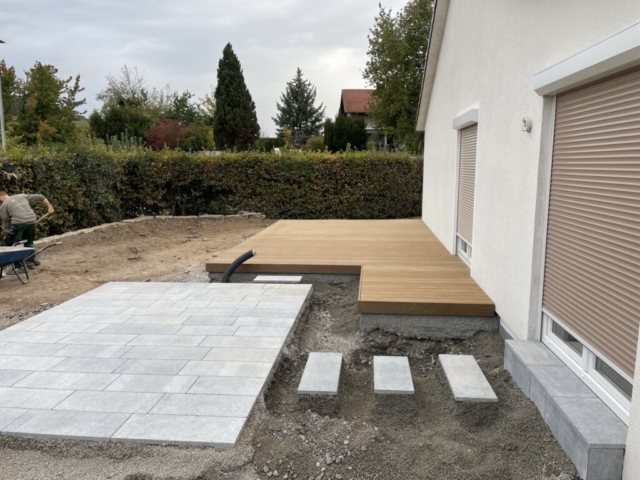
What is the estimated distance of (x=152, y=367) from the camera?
3660 millimetres

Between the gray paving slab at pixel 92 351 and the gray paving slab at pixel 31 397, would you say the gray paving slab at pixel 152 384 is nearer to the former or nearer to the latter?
the gray paving slab at pixel 31 397

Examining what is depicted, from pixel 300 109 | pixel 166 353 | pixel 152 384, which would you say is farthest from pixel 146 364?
pixel 300 109

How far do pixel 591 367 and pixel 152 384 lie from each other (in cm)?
302

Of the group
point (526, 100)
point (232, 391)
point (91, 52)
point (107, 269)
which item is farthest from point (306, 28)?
point (232, 391)

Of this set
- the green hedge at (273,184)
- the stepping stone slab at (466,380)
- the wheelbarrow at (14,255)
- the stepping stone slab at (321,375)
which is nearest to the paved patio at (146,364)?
the stepping stone slab at (321,375)

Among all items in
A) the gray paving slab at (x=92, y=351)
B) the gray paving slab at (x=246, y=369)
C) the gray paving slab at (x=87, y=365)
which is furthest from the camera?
the gray paving slab at (x=92, y=351)

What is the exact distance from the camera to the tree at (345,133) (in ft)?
Result: 86.3

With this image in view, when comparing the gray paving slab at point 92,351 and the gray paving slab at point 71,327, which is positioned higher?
the gray paving slab at point 92,351

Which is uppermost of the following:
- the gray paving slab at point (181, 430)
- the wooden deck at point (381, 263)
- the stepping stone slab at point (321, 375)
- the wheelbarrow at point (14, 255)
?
the wheelbarrow at point (14, 255)

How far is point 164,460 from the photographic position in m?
2.54

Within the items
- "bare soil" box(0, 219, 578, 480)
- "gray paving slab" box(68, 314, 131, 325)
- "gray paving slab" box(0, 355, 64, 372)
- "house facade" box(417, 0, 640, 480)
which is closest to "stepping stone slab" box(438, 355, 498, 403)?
"bare soil" box(0, 219, 578, 480)

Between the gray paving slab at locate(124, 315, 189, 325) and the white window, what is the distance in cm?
351

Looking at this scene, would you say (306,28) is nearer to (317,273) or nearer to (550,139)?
(317,273)

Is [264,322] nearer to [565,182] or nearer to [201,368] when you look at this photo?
[201,368]
